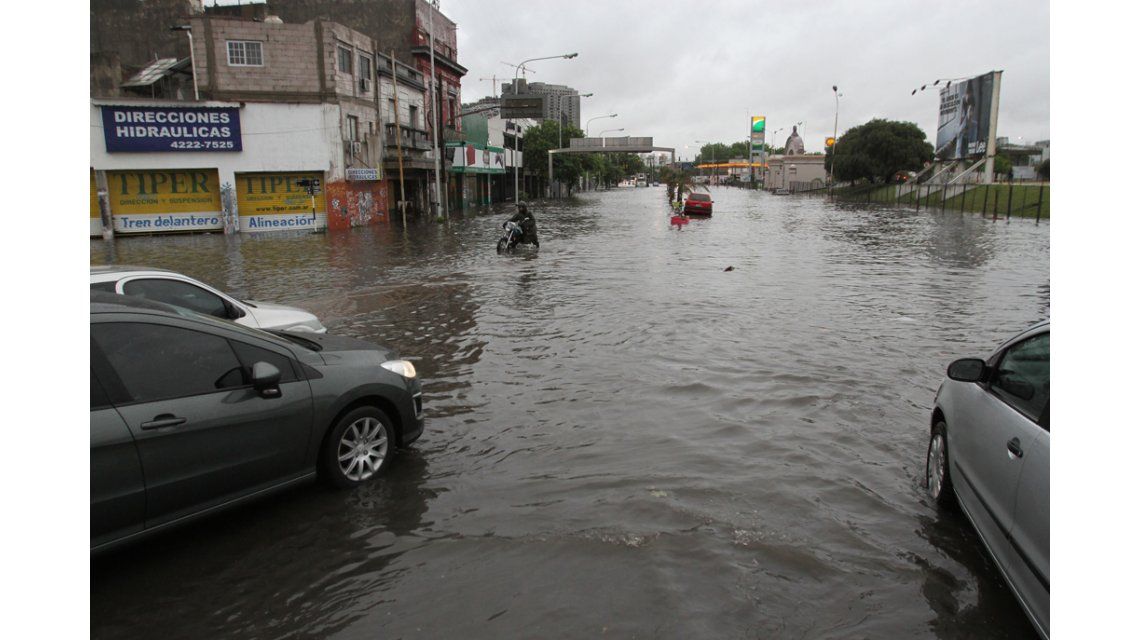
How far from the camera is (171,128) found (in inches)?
1163

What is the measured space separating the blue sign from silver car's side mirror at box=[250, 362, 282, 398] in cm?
2970

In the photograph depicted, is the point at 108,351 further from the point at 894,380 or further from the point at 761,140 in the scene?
the point at 761,140

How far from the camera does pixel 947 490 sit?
4836mm

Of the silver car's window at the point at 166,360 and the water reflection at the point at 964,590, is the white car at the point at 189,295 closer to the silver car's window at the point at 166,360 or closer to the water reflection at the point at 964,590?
the silver car's window at the point at 166,360

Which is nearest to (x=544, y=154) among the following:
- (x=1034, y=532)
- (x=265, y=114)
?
(x=265, y=114)

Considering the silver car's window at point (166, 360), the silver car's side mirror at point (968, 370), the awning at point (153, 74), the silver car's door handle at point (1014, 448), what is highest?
the awning at point (153, 74)

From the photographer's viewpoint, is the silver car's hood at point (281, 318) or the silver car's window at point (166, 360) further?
the silver car's hood at point (281, 318)

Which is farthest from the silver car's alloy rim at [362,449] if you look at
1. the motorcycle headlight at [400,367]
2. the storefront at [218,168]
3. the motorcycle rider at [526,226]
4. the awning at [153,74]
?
the awning at [153,74]

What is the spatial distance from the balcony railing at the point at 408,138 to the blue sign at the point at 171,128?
819 cm

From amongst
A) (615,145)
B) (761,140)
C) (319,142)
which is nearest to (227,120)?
(319,142)

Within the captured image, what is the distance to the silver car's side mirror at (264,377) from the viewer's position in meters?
4.52

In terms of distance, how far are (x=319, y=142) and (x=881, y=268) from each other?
79.3 ft

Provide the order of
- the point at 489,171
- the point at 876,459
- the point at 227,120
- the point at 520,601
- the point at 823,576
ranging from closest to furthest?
the point at 520,601 → the point at 823,576 → the point at 876,459 → the point at 227,120 → the point at 489,171

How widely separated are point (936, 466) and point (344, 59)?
33309mm
